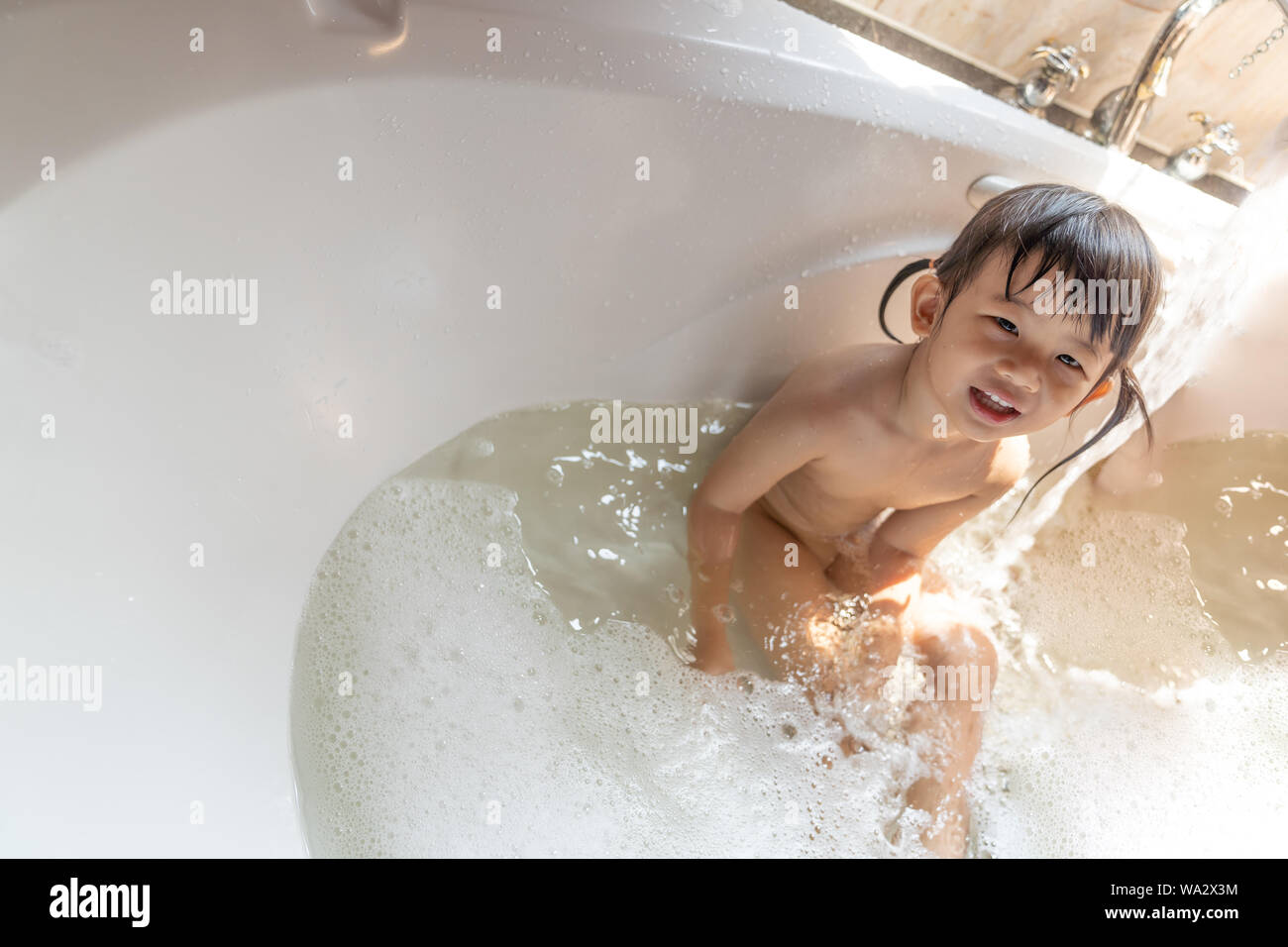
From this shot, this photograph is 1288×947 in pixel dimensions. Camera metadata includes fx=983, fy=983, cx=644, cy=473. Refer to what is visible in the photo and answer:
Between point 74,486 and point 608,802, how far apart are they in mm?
544

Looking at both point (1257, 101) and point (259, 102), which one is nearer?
point (259, 102)

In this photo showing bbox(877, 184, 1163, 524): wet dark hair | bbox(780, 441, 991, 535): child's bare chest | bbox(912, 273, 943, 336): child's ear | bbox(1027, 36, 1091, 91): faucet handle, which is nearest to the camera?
bbox(877, 184, 1163, 524): wet dark hair

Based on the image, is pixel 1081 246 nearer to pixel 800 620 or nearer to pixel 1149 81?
pixel 1149 81

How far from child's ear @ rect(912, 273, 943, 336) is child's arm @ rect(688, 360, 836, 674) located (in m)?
0.12

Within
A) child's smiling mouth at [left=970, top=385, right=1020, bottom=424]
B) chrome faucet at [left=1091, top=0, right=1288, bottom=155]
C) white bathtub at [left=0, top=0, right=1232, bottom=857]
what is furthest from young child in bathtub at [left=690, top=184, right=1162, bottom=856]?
chrome faucet at [left=1091, top=0, right=1288, bottom=155]

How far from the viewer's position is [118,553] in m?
0.82

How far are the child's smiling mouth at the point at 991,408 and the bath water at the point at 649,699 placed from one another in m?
0.33

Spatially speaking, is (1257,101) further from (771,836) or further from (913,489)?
(771,836)

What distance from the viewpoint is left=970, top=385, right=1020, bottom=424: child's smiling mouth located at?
0.80m

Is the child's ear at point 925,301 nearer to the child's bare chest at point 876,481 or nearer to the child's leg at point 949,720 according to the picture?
the child's bare chest at point 876,481

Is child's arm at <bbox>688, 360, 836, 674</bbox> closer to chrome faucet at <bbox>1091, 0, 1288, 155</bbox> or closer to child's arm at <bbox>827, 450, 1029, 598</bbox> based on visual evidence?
child's arm at <bbox>827, 450, 1029, 598</bbox>

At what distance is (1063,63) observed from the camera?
1101mm
